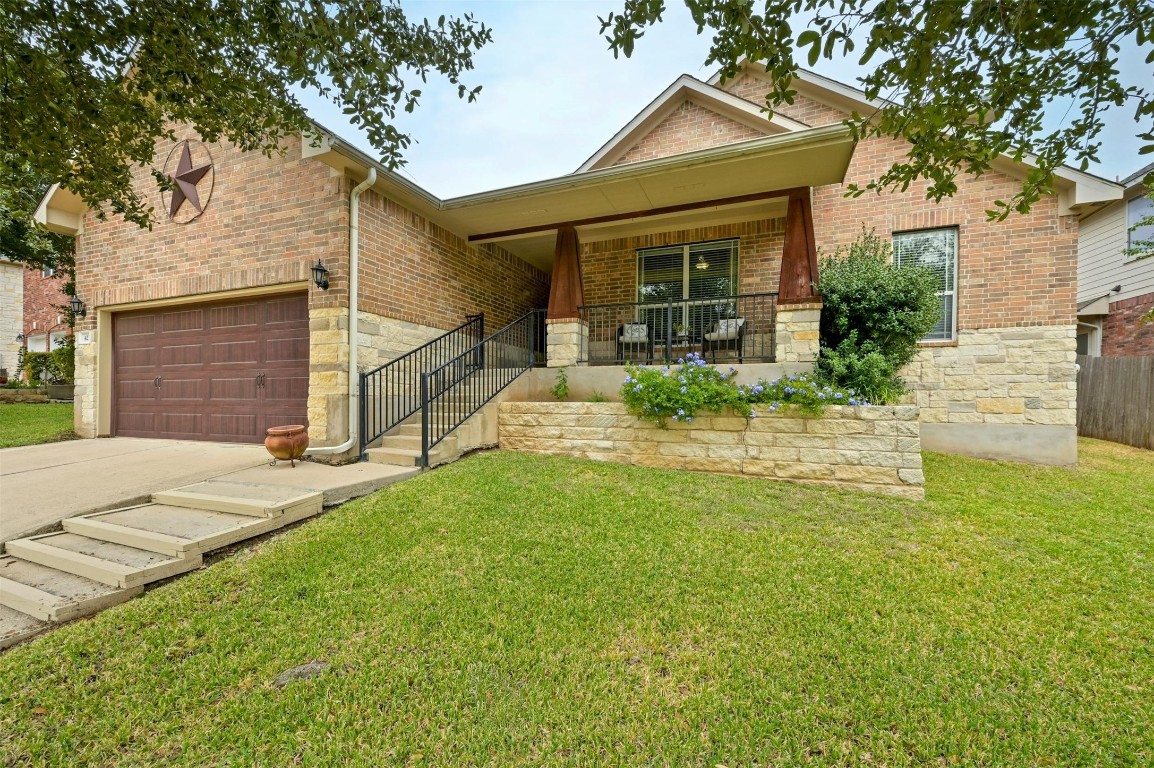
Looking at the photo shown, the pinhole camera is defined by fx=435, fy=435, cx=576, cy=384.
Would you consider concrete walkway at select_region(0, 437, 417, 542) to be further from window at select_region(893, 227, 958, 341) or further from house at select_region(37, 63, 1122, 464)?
window at select_region(893, 227, 958, 341)

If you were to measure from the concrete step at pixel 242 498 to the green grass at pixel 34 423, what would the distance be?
553 centimetres

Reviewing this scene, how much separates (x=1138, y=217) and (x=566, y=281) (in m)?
13.3

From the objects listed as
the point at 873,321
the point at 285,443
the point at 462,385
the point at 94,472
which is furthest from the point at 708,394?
the point at 94,472

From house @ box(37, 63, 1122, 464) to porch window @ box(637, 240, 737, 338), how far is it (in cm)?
4

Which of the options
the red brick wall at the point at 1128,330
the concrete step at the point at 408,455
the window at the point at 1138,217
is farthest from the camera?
the window at the point at 1138,217

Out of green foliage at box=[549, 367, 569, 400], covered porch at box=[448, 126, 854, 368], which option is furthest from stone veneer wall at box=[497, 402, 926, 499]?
covered porch at box=[448, 126, 854, 368]

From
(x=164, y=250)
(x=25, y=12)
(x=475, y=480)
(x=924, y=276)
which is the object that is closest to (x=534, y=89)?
(x=25, y=12)

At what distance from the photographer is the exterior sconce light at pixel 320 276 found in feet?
18.1

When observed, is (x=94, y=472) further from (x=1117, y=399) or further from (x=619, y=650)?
(x=1117, y=399)

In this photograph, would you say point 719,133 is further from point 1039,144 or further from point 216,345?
point 216,345

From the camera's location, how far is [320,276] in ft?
18.2

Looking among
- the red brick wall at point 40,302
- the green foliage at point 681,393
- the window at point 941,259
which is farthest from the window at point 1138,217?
the red brick wall at point 40,302

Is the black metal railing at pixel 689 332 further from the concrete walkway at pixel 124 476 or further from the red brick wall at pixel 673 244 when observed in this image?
the concrete walkway at pixel 124 476

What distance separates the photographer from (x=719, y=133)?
856 cm
